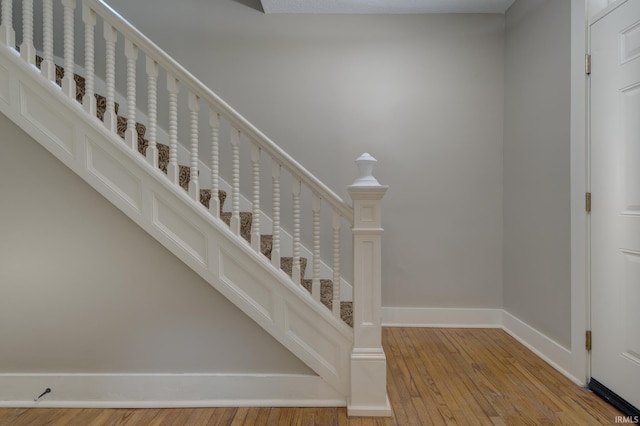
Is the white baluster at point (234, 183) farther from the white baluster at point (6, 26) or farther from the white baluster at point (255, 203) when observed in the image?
the white baluster at point (6, 26)

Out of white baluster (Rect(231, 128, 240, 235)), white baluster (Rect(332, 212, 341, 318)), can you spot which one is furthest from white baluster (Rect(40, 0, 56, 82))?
white baluster (Rect(332, 212, 341, 318))

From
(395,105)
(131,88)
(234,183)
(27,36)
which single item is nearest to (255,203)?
(234,183)

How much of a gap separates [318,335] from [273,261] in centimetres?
48

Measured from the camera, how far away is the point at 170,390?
77.4 inches

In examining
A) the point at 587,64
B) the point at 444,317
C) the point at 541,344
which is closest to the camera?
the point at 587,64

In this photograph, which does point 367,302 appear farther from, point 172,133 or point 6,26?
point 6,26

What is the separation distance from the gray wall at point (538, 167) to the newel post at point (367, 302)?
136cm

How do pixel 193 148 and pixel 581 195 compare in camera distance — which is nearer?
pixel 193 148

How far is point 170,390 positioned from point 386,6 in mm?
3300

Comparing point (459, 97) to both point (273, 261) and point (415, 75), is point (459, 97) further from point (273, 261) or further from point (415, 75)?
point (273, 261)

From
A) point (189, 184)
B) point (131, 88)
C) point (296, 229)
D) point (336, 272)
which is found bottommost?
point (336, 272)

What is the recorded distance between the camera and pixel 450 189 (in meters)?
3.24

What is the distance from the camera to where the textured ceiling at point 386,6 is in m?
3.04

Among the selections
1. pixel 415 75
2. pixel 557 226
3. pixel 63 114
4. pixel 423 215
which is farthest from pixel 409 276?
pixel 63 114
